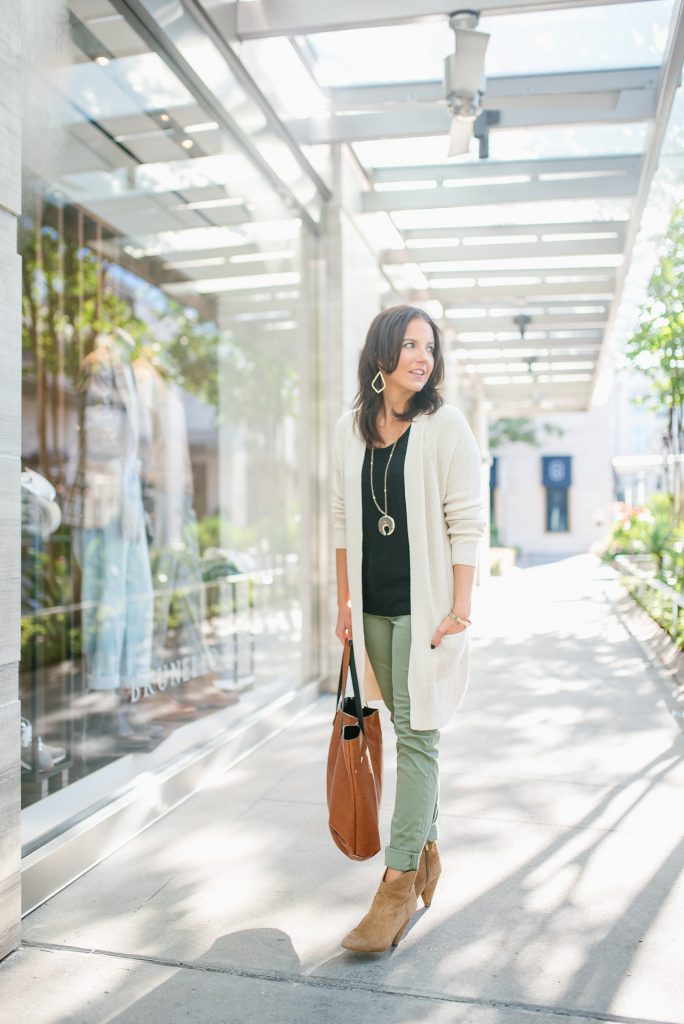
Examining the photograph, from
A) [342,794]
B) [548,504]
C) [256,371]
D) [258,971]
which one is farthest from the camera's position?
[548,504]

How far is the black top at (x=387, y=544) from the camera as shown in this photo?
2576mm

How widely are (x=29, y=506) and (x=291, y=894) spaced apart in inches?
86.3

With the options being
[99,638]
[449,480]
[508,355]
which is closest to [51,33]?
[449,480]

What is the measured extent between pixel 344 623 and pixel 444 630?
373mm

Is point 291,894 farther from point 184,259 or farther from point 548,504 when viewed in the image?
point 548,504

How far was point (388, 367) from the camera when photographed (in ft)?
8.72

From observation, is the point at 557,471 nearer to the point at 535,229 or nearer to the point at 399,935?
the point at 535,229

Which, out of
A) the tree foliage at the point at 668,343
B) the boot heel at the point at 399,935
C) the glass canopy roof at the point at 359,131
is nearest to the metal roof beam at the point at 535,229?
the glass canopy roof at the point at 359,131

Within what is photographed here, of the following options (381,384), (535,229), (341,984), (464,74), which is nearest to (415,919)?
(341,984)

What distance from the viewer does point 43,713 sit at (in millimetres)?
4848

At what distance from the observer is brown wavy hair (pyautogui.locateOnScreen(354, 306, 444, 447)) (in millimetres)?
2648

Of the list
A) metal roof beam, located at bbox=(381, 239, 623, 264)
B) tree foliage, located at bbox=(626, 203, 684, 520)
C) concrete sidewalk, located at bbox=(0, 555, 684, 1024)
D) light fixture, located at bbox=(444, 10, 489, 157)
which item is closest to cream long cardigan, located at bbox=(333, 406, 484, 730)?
concrete sidewalk, located at bbox=(0, 555, 684, 1024)

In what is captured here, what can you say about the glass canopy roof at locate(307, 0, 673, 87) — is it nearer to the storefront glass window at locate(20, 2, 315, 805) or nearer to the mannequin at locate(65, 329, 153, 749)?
the storefront glass window at locate(20, 2, 315, 805)

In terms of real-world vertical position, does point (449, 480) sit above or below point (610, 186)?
below
